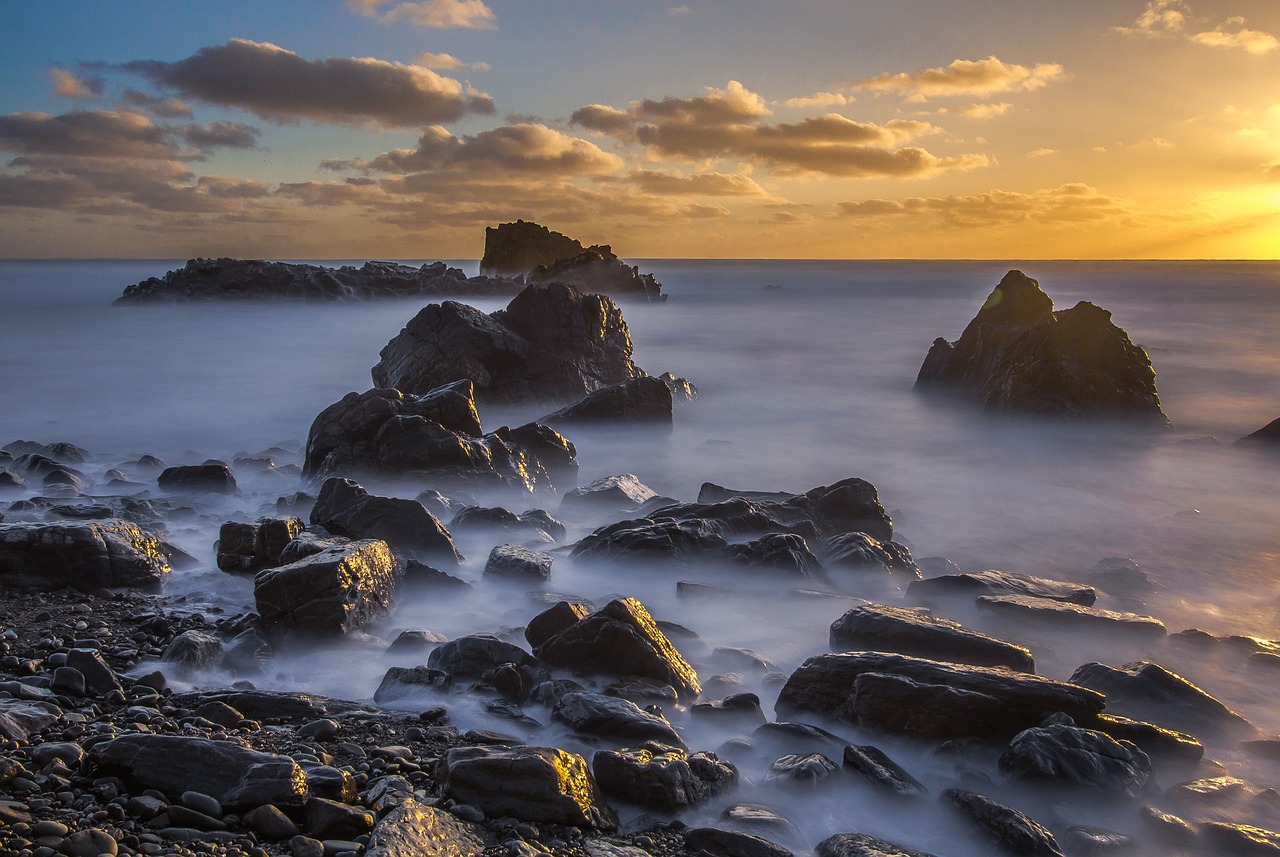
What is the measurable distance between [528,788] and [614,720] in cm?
94

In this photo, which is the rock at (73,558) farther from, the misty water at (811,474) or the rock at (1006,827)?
the rock at (1006,827)

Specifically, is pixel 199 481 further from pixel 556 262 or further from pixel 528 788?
pixel 556 262

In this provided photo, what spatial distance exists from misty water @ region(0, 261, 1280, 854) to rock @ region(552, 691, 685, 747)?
0.36ft

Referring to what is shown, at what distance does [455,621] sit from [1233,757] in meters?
4.96

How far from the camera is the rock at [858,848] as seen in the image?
11.7 feet

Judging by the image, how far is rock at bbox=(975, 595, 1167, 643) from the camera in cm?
646

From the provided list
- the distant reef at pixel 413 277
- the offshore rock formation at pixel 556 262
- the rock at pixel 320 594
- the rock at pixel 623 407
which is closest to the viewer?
the rock at pixel 320 594

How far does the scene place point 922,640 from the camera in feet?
17.9

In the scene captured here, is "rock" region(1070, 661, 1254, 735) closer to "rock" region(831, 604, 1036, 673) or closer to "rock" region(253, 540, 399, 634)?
"rock" region(831, 604, 1036, 673)

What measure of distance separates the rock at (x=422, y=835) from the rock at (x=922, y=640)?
121 inches

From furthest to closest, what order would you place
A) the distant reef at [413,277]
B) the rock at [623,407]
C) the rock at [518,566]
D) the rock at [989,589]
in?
the distant reef at [413,277] < the rock at [623,407] < the rock at [518,566] < the rock at [989,589]

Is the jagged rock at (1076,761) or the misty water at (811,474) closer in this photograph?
the jagged rock at (1076,761)

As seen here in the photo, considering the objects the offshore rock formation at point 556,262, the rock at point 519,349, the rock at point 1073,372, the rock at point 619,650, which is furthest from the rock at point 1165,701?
the offshore rock formation at point 556,262

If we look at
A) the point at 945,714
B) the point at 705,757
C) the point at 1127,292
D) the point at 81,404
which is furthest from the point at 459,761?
the point at 1127,292
